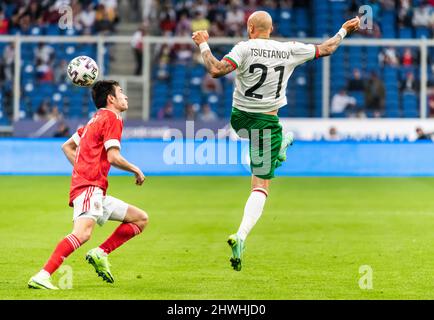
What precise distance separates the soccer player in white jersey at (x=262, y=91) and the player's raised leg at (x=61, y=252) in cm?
206

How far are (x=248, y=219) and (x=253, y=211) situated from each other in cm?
13

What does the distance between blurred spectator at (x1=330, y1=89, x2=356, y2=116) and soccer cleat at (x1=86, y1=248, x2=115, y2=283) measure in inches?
832

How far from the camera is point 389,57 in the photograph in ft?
103

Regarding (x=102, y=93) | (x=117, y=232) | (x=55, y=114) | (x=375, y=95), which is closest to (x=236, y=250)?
(x=117, y=232)

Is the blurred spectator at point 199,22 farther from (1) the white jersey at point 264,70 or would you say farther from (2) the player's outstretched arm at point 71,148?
(2) the player's outstretched arm at point 71,148

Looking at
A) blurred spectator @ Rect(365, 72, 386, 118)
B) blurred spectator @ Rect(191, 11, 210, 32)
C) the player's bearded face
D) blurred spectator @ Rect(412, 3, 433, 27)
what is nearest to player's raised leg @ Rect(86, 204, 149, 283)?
the player's bearded face

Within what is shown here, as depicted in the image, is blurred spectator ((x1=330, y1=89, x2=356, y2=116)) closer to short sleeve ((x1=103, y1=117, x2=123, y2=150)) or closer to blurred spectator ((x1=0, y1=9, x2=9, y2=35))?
blurred spectator ((x1=0, y1=9, x2=9, y2=35))

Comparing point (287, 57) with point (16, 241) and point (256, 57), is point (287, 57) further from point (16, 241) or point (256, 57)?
point (16, 241)

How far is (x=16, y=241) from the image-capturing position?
42.7ft

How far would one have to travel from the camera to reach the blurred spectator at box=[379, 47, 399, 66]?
103ft

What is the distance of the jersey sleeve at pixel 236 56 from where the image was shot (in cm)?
1065
